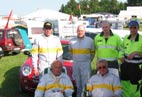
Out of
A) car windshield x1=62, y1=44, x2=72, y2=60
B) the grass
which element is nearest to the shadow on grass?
the grass

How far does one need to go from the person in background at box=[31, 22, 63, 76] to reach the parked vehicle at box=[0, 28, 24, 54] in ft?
36.6

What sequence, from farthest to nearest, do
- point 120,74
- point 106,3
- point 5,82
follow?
point 106,3
point 5,82
point 120,74

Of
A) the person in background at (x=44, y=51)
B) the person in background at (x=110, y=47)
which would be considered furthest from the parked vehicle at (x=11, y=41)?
the person in background at (x=110, y=47)

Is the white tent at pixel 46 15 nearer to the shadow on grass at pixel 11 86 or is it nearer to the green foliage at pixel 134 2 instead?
the shadow on grass at pixel 11 86

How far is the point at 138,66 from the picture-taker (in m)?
6.71

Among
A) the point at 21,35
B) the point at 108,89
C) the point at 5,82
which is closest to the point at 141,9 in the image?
the point at 21,35

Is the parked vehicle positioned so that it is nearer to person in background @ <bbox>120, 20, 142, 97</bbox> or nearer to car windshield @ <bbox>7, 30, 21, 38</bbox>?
car windshield @ <bbox>7, 30, 21, 38</bbox>

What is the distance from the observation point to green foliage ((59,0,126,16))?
97.6 metres

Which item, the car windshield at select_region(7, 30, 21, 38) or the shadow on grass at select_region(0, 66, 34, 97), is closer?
the shadow on grass at select_region(0, 66, 34, 97)

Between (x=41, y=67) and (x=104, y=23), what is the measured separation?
1440 millimetres

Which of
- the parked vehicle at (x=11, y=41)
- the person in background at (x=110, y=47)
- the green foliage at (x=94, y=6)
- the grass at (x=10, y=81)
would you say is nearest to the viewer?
the person in background at (x=110, y=47)

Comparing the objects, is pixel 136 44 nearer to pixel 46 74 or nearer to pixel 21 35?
pixel 46 74

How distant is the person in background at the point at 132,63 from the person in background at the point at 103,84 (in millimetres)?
445

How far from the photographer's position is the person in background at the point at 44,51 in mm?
7320
